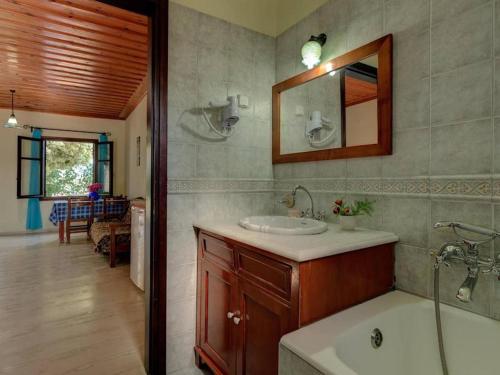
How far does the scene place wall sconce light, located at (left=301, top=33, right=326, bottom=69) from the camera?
1740mm

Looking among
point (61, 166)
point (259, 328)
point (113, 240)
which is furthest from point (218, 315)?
point (61, 166)

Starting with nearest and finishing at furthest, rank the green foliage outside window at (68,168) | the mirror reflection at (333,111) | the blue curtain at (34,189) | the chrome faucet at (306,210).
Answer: the mirror reflection at (333,111)
the chrome faucet at (306,210)
the blue curtain at (34,189)
the green foliage outside window at (68,168)

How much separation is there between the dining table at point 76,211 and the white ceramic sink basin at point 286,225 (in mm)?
4173

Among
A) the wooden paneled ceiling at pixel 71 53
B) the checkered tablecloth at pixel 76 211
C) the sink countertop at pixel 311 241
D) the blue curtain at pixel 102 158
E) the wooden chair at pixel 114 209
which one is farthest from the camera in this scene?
the blue curtain at pixel 102 158

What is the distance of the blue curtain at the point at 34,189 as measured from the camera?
5.72 meters

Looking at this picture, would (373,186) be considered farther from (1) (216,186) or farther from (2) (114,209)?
(2) (114,209)

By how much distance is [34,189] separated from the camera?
5.78 metres

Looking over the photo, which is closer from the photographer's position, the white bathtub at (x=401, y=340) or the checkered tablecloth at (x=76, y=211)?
the white bathtub at (x=401, y=340)

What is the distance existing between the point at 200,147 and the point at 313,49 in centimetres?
92

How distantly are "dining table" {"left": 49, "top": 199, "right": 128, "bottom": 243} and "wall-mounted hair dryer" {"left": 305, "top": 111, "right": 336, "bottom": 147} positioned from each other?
4.34m

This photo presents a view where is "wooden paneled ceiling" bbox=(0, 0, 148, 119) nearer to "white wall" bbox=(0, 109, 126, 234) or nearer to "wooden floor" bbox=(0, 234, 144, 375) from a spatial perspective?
"white wall" bbox=(0, 109, 126, 234)

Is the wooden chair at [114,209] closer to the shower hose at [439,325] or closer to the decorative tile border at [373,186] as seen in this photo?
the decorative tile border at [373,186]

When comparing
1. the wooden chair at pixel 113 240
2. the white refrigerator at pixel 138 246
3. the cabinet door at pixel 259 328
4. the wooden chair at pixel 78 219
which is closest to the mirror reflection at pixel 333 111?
the cabinet door at pixel 259 328

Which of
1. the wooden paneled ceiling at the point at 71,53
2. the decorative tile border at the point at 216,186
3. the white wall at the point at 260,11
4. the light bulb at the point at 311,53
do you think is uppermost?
the wooden paneled ceiling at the point at 71,53
